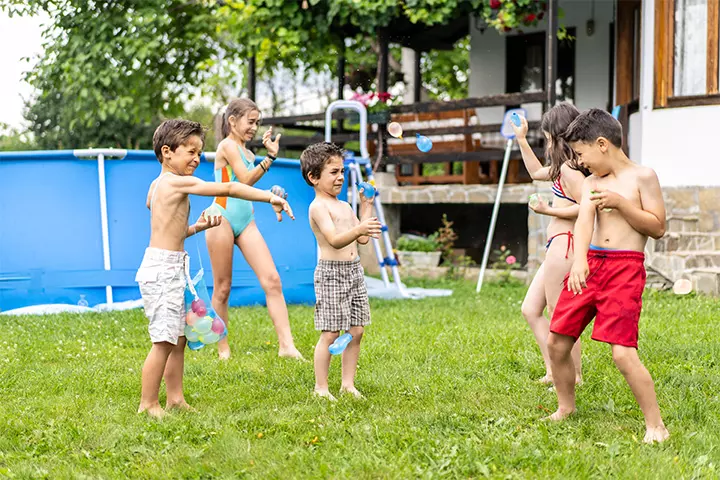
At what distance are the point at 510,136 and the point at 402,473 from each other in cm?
782

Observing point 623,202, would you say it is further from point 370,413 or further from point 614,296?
point 370,413

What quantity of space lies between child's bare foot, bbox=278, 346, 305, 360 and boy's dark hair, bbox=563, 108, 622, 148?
2.79m

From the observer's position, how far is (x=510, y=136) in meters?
10.8

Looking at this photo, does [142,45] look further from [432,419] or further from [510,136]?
[432,419]

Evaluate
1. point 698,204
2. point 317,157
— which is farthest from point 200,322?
point 698,204

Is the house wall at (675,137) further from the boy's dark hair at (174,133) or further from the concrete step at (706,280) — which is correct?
the boy's dark hair at (174,133)

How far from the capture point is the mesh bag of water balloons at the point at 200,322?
14.5ft

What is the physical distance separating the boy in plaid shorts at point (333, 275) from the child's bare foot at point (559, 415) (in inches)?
41.6

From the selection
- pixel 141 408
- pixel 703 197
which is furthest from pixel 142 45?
pixel 141 408

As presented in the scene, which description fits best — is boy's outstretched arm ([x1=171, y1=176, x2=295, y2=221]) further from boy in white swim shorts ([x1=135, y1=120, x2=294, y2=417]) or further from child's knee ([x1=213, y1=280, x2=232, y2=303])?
child's knee ([x1=213, y1=280, x2=232, y2=303])

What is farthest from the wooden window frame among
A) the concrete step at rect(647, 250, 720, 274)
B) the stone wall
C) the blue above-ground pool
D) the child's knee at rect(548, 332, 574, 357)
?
the child's knee at rect(548, 332, 574, 357)

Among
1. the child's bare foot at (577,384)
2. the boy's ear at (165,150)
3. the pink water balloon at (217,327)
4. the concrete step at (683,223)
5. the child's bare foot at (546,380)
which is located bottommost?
the child's bare foot at (546,380)

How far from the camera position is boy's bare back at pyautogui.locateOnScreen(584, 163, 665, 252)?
3.82 m

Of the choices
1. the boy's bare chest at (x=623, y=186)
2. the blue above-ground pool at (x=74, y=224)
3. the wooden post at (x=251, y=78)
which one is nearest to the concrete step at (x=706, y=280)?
the blue above-ground pool at (x=74, y=224)
